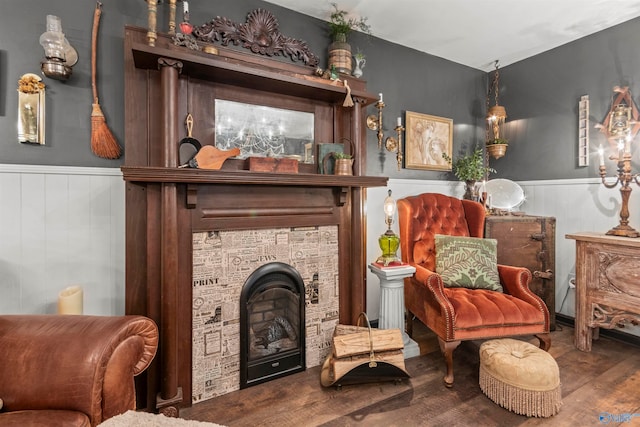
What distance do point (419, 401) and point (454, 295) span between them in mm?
746

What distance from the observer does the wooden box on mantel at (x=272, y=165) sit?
197 centimetres

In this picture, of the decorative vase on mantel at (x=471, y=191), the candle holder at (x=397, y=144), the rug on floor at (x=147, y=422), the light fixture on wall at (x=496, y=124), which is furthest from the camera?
the light fixture on wall at (x=496, y=124)

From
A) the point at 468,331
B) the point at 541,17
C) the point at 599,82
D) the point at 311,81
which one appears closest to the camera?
the point at 468,331

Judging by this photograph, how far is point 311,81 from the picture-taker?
213 centimetres

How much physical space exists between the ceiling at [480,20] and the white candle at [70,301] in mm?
2316

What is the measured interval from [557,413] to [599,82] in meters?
2.81

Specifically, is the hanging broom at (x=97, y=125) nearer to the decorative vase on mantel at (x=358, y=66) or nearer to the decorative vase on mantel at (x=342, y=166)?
the decorative vase on mantel at (x=342, y=166)

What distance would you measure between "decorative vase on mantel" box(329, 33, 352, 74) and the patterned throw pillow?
1.60m

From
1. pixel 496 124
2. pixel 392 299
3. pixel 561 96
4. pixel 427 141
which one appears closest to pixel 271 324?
pixel 392 299

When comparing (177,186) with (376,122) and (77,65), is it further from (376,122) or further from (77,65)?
(376,122)

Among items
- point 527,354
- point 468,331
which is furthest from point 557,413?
point 468,331

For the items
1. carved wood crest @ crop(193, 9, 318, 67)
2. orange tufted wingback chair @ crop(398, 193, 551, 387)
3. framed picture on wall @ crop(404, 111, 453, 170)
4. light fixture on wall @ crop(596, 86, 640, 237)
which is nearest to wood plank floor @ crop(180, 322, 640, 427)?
orange tufted wingback chair @ crop(398, 193, 551, 387)

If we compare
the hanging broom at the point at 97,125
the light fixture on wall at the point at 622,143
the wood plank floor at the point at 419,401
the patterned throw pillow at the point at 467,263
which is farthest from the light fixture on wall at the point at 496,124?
the hanging broom at the point at 97,125

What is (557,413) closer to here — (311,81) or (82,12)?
(311,81)
